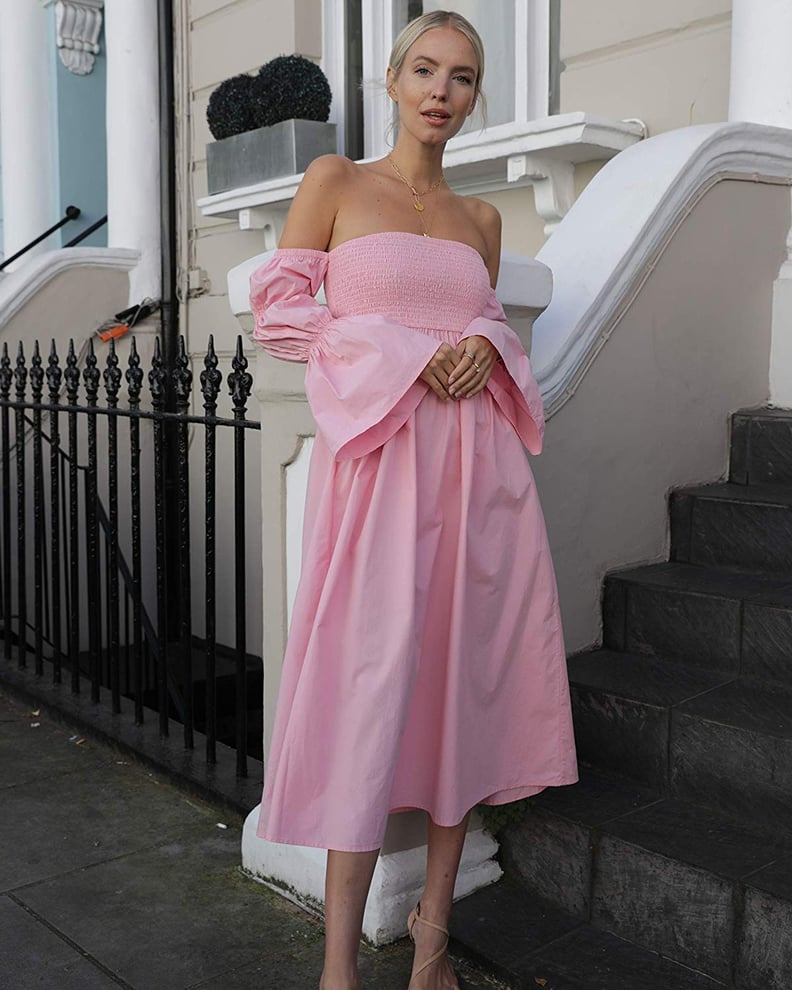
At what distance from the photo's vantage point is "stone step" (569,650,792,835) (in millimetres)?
2660

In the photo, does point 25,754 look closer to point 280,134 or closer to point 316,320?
point 316,320

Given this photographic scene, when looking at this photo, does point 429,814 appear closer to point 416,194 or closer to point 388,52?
point 416,194

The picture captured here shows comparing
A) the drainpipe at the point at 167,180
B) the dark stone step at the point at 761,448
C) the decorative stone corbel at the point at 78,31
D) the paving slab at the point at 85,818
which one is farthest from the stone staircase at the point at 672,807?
the decorative stone corbel at the point at 78,31

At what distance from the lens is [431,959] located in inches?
98.7

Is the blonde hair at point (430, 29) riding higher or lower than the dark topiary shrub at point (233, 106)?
lower

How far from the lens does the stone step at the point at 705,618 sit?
302cm

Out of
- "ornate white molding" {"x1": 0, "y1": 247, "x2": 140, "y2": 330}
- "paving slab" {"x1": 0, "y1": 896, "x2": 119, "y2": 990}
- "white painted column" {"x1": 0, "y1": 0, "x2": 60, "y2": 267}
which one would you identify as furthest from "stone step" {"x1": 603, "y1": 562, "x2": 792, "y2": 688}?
"white painted column" {"x1": 0, "y1": 0, "x2": 60, "y2": 267}

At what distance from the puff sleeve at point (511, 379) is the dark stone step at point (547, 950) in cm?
114

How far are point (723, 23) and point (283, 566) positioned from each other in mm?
3036

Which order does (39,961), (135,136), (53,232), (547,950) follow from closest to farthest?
(547,950) < (39,961) < (135,136) < (53,232)

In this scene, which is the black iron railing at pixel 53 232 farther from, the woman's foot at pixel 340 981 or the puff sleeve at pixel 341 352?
the woman's foot at pixel 340 981

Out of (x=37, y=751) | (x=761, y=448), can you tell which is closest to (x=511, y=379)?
(x=761, y=448)

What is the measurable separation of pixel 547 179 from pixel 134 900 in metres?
3.43

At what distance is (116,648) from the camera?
4.39m
